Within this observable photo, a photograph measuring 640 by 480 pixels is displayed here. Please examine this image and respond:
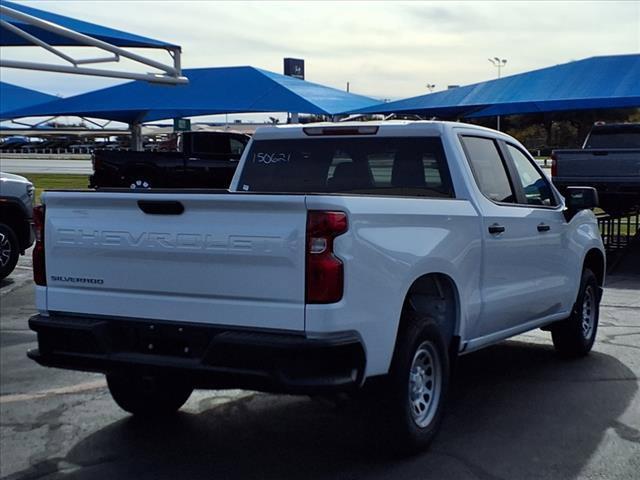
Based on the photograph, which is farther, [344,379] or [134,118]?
[134,118]

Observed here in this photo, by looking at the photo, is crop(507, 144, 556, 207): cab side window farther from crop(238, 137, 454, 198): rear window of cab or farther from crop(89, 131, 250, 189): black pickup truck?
crop(89, 131, 250, 189): black pickup truck

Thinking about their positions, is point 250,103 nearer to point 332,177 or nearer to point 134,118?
point 134,118

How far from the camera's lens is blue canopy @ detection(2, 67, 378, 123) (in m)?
22.7

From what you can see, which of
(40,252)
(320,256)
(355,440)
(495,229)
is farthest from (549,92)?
(320,256)

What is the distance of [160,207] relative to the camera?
14.7ft

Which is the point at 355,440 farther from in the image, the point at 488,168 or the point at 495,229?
the point at 488,168

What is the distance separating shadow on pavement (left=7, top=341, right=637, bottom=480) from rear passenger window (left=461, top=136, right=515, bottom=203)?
1.47 meters

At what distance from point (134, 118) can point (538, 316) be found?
86.7ft

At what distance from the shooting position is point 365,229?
4297 mm

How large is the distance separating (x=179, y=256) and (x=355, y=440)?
1.67 meters

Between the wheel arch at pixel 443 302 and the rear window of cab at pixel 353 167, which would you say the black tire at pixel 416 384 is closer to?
the wheel arch at pixel 443 302

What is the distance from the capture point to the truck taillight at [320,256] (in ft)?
13.5

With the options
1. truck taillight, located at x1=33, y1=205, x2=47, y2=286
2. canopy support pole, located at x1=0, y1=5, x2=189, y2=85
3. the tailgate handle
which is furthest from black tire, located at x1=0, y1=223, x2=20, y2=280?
the tailgate handle

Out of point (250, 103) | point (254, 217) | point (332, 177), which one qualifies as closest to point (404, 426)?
point (254, 217)
